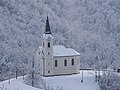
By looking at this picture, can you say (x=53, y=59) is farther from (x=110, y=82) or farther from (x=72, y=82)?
(x=110, y=82)

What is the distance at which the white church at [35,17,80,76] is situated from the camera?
63.1 m

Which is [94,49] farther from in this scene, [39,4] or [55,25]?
[39,4]

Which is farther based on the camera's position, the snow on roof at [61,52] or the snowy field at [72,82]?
the snow on roof at [61,52]

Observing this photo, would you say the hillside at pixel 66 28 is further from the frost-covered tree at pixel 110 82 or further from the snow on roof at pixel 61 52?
the frost-covered tree at pixel 110 82

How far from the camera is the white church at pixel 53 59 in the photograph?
63125mm

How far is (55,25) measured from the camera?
122 meters

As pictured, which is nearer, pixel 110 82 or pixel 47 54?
pixel 110 82

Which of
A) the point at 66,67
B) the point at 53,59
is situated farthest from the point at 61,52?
the point at 66,67

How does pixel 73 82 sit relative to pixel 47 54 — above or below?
below

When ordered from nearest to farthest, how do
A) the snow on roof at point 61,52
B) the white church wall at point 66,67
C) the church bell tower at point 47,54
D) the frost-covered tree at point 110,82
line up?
the frost-covered tree at point 110,82
the church bell tower at point 47,54
the white church wall at point 66,67
the snow on roof at point 61,52

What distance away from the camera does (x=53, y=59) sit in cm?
6362

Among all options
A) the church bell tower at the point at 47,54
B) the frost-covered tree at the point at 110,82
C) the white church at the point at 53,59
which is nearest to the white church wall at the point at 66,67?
the white church at the point at 53,59

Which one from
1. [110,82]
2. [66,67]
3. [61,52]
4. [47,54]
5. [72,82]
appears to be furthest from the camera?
[61,52]

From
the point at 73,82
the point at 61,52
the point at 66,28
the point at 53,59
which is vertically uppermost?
the point at 66,28
